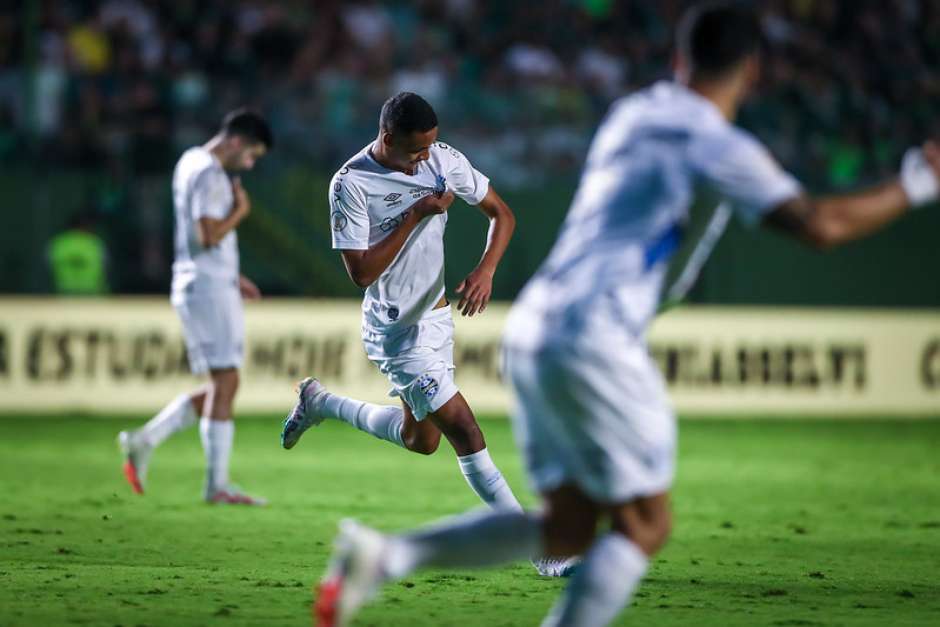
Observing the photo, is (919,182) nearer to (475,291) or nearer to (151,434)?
(475,291)

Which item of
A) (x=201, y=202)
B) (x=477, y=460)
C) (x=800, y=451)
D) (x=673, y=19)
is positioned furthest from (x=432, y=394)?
(x=673, y=19)

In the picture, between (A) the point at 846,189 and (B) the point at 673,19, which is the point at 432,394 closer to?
(A) the point at 846,189

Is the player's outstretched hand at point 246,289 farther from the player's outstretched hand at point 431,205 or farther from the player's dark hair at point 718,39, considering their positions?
the player's dark hair at point 718,39

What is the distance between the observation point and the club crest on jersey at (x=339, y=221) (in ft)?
24.8

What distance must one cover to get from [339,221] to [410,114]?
69 centimetres

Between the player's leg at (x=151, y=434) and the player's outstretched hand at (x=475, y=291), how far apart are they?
140 inches

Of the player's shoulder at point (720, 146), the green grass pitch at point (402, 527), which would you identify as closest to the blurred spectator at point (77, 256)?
the green grass pitch at point (402, 527)

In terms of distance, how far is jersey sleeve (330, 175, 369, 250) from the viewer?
24.8 ft

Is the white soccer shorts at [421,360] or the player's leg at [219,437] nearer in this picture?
the white soccer shorts at [421,360]

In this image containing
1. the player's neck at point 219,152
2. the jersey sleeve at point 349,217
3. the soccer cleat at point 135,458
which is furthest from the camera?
the soccer cleat at point 135,458

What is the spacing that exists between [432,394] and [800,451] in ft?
25.2

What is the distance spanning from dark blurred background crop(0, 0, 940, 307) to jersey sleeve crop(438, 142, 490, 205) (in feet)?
30.5

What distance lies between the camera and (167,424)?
Answer: 1043 centimetres

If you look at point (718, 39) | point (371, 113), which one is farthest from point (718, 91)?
point (371, 113)
